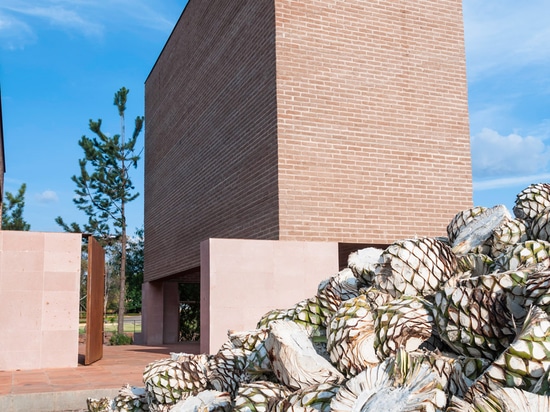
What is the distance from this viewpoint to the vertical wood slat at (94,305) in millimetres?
10031

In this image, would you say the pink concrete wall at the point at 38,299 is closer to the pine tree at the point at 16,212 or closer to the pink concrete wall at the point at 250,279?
the pink concrete wall at the point at 250,279

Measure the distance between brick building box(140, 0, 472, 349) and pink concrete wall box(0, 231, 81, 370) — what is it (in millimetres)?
2265

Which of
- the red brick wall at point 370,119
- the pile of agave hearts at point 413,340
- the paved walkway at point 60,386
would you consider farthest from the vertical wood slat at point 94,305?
the pile of agave hearts at point 413,340

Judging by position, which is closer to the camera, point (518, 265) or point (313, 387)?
point (313, 387)

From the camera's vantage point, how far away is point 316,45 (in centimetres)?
995

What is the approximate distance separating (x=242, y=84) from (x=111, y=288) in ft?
111

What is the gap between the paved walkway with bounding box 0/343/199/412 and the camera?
19.8 ft

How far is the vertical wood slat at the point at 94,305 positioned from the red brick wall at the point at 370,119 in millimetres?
3485

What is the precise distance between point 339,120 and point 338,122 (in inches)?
1.6

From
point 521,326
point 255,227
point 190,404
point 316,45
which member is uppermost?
point 316,45

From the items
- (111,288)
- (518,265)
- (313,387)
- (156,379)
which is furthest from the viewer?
(111,288)

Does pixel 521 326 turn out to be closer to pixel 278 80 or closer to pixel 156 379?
pixel 156 379

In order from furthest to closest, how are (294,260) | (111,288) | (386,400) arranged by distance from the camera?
(111,288), (294,260), (386,400)

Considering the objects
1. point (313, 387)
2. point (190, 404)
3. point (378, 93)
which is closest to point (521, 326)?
point (313, 387)
